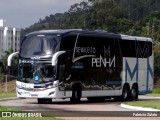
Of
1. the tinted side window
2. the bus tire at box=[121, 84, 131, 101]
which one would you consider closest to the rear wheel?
the bus tire at box=[121, 84, 131, 101]

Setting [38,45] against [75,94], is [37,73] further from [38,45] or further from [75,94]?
[75,94]

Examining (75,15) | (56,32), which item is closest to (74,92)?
(56,32)

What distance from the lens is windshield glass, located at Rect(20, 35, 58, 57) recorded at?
26.6 meters

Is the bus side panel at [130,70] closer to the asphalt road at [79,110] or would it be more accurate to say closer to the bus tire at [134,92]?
the bus tire at [134,92]

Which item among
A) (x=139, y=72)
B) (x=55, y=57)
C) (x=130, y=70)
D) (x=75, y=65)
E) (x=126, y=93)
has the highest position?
(x=55, y=57)

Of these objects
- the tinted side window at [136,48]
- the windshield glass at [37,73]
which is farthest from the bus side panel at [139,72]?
the windshield glass at [37,73]

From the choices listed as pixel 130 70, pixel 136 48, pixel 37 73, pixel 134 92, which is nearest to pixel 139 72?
pixel 130 70

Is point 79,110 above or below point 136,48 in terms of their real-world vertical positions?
below

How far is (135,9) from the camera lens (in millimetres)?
141125

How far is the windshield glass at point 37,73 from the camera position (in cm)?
2652

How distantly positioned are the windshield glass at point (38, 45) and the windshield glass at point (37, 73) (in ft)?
1.84

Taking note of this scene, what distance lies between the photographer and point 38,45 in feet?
88.4

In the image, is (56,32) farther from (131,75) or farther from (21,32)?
(21,32)

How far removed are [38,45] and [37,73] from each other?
143 cm
